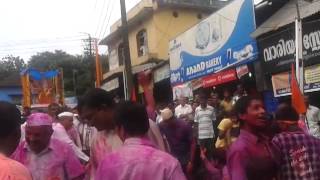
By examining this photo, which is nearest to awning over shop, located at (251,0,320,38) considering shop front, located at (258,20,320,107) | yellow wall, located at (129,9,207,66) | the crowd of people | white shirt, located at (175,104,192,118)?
shop front, located at (258,20,320,107)

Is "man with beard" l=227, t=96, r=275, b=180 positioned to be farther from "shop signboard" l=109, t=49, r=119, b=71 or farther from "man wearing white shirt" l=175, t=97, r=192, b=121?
"shop signboard" l=109, t=49, r=119, b=71

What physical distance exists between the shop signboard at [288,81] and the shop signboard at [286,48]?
0.50 feet

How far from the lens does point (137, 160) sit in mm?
3309

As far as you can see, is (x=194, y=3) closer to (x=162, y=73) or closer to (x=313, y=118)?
(x=162, y=73)

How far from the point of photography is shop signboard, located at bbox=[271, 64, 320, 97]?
39.2 feet

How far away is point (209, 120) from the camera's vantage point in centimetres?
1393

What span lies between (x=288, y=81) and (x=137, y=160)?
1002 centimetres

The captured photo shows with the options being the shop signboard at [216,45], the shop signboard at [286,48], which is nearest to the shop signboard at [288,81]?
the shop signboard at [286,48]

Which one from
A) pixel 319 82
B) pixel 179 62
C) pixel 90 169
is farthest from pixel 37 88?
pixel 90 169

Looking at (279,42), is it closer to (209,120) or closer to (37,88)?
(209,120)

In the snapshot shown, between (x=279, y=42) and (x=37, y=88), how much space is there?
9.72m

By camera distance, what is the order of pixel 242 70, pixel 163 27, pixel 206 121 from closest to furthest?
1. pixel 206 121
2. pixel 242 70
3. pixel 163 27

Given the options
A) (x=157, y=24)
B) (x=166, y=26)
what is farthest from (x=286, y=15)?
(x=166, y=26)

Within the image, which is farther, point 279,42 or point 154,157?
point 279,42
